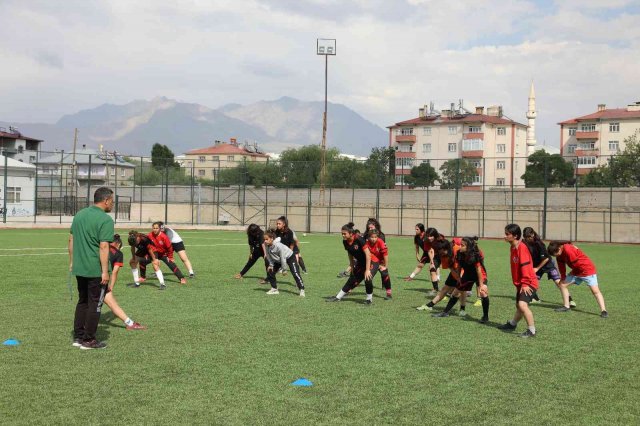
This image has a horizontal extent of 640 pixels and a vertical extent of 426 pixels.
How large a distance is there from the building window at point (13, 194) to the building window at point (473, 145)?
218 feet

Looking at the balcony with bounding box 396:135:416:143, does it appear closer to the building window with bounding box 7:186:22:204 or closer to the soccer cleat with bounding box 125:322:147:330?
the building window with bounding box 7:186:22:204

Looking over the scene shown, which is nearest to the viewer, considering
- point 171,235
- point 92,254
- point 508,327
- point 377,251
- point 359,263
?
point 92,254

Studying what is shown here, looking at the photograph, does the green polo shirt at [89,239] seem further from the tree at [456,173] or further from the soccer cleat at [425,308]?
the tree at [456,173]

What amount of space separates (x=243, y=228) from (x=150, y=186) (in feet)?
36.3

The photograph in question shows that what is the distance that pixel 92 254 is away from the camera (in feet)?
28.5

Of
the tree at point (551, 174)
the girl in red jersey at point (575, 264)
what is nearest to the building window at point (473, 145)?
the tree at point (551, 174)

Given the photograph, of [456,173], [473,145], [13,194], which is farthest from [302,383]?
[473,145]

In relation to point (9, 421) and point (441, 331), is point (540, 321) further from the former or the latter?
point (9, 421)

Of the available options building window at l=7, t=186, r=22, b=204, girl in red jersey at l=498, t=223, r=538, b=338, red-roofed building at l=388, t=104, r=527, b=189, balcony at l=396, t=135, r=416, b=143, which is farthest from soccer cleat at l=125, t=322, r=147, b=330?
balcony at l=396, t=135, r=416, b=143

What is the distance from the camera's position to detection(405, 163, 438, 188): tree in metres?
49.9

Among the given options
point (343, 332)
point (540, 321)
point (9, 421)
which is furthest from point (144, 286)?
point (9, 421)

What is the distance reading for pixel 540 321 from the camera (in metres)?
11.6

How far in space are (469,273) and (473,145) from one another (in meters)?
94.0

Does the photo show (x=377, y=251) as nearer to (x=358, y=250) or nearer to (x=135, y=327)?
(x=358, y=250)
